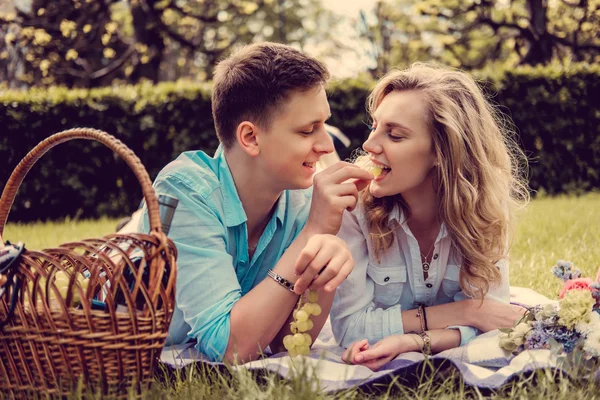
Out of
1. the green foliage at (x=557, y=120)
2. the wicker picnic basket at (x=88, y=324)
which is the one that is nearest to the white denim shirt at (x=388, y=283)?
the wicker picnic basket at (x=88, y=324)

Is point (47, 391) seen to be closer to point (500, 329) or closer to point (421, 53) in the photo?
point (500, 329)

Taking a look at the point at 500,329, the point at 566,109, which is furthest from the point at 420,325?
the point at 566,109

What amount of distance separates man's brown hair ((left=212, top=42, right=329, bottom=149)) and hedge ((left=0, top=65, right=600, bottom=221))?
600cm

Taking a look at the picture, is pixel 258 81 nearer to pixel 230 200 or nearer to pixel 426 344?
pixel 230 200

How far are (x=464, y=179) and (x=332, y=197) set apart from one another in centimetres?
78

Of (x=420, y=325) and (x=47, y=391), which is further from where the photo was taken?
(x=420, y=325)

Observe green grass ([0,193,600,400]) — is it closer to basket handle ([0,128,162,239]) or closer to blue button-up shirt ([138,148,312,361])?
blue button-up shirt ([138,148,312,361])

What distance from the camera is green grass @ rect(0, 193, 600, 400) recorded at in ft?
7.06

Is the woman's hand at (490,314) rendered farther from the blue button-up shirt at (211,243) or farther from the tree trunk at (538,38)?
the tree trunk at (538,38)

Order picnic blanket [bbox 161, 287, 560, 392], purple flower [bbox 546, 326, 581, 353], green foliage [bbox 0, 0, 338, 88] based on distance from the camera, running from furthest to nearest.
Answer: green foliage [bbox 0, 0, 338, 88] < purple flower [bbox 546, 326, 581, 353] < picnic blanket [bbox 161, 287, 560, 392]

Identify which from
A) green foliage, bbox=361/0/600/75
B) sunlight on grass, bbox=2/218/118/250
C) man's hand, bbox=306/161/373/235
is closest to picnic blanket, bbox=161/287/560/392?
man's hand, bbox=306/161/373/235

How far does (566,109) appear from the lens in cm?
1012

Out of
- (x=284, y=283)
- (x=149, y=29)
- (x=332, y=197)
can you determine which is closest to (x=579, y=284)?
(x=332, y=197)

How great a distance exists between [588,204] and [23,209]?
766cm
